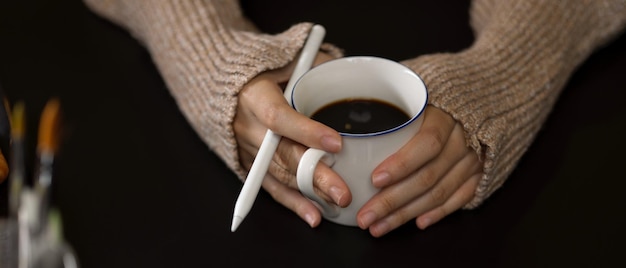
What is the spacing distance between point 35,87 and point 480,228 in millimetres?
502

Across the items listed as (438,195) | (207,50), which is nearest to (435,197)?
(438,195)

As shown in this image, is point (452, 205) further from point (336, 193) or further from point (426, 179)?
point (336, 193)

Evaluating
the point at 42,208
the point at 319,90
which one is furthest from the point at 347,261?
the point at 42,208

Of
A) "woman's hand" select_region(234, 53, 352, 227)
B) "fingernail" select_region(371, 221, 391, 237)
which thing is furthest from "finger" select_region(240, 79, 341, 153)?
"fingernail" select_region(371, 221, 391, 237)

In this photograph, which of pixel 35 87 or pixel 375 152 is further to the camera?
pixel 35 87

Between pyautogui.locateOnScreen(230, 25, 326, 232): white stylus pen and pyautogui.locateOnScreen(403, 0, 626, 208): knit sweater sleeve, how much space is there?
106mm

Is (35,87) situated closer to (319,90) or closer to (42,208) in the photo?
(319,90)

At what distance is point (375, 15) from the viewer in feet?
3.03

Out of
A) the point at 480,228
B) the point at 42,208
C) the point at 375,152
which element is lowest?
the point at 480,228

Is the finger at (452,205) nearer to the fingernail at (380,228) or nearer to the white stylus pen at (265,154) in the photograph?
the fingernail at (380,228)

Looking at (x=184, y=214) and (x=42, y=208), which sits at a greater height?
(x=42, y=208)

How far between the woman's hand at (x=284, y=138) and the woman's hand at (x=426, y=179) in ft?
0.14

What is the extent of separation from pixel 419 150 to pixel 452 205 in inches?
3.5

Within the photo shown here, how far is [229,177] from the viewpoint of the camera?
729 millimetres
